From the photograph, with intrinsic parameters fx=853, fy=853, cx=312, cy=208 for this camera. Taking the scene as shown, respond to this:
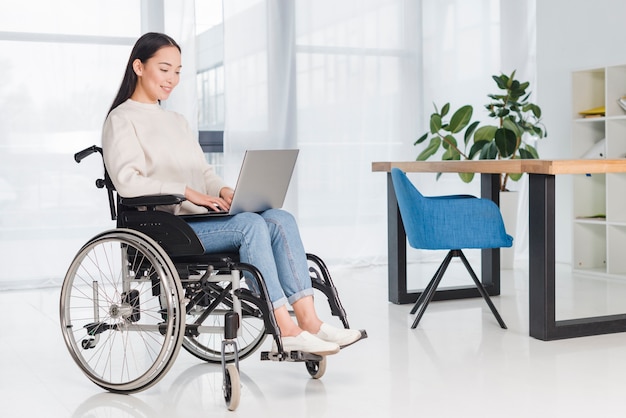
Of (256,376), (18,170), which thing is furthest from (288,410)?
(18,170)

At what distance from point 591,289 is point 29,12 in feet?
11.4

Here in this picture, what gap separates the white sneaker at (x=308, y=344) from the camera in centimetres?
242

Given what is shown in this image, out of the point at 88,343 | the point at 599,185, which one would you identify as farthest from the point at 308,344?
the point at 599,185

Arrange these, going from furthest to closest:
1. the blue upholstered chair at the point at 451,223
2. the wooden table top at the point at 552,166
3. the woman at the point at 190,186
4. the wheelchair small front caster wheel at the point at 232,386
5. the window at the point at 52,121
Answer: the window at the point at 52,121
the blue upholstered chair at the point at 451,223
the wooden table top at the point at 552,166
the woman at the point at 190,186
the wheelchair small front caster wheel at the point at 232,386

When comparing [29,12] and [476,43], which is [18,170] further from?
[476,43]

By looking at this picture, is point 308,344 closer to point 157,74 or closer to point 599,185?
point 157,74

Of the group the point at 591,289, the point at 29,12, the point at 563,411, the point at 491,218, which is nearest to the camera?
the point at 563,411

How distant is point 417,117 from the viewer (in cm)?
600

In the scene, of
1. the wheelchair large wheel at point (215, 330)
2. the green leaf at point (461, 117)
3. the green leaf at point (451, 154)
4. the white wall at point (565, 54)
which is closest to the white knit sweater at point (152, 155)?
the wheelchair large wheel at point (215, 330)

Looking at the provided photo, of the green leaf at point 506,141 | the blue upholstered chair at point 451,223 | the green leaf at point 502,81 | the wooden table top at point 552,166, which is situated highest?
the green leaf at point 502,81

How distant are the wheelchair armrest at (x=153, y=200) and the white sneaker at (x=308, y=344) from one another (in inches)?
20.2

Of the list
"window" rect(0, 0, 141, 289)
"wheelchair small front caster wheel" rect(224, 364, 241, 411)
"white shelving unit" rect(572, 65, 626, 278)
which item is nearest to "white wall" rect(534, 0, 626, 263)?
"white shelving unit" rect(572, 65, 626, 278)

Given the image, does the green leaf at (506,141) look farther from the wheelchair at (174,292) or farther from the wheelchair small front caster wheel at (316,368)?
the wheelchair small front caster wheel at (316,368)


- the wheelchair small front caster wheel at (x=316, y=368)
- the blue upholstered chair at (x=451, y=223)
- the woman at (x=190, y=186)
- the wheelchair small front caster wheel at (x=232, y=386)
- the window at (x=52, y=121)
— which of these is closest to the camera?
the wheelchair small front caster wheel at (x=232, y=386)
